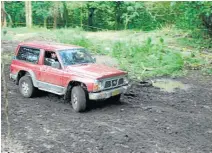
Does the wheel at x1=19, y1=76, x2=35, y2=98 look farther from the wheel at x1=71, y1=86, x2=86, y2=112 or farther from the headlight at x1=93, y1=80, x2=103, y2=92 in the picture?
the headlight at x1=93, y1=80, x2=103, y2=92

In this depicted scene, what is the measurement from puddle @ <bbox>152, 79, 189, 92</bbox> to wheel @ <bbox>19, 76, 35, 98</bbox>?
4.42m

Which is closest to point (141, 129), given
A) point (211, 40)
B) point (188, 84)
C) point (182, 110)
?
point (182, 110)

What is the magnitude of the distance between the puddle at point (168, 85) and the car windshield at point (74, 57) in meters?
3.08

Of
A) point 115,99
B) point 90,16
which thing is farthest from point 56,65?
point 90,16

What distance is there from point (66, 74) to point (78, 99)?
83cm

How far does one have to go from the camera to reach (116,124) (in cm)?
824

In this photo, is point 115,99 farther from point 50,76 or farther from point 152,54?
point 152,54

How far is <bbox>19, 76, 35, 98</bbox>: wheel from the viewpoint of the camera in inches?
407

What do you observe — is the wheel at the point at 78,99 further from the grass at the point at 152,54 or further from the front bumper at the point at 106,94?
the grass at the point at 152,54

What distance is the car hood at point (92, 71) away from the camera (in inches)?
356

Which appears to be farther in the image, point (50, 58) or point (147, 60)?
point (147, 60)

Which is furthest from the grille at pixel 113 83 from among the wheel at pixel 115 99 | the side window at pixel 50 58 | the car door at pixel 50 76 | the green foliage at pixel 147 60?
the green foliage at pixel 147 60

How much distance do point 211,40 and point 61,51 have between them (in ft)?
40.0

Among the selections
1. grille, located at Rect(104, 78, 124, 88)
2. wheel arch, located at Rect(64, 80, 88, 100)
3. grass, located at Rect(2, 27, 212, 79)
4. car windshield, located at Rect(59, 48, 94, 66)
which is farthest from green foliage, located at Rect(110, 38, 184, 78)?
wheel arch, located at Rect(64, 80, 88, 100)
